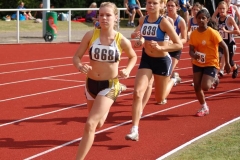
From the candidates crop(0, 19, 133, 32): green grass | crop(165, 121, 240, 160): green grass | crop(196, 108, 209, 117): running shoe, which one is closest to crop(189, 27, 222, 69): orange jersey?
crop(196, 108, 209, 117): running shoe

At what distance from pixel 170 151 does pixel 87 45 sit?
176cm

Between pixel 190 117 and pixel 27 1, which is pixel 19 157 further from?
pixel 27 1

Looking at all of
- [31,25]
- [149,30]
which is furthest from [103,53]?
[31,25]

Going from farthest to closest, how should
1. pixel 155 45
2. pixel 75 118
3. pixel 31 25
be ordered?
pixel 31 25, pixel 75 118, pixel 155 45

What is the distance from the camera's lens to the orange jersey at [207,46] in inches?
416

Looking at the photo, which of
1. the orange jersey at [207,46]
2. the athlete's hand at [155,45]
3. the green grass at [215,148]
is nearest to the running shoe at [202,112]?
the orange jersey at [207,46]

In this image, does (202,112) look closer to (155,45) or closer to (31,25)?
(155,45)

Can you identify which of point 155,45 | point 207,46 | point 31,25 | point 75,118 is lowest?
point 31,25

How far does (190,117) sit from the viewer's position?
413 inches

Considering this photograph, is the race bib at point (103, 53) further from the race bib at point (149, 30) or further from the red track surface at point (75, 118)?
the race bib at point (149, 30)

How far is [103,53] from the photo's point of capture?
24.6 feet

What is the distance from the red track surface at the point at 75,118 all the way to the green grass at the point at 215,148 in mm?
279

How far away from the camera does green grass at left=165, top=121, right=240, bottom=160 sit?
7.72 meters

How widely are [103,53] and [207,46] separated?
358 centimetres
